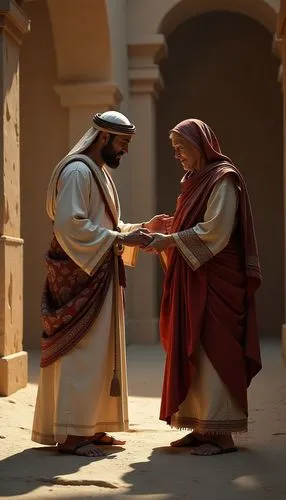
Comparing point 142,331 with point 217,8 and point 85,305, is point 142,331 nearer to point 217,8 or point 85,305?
point 217,8

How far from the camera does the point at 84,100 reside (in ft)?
33.0

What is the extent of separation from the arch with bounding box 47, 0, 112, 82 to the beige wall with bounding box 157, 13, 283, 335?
3.41m

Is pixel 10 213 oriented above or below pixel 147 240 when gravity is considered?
above

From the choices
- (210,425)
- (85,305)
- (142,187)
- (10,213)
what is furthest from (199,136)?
(142,187)

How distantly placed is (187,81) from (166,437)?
8316 mm

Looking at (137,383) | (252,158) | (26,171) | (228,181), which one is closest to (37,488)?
(228,181)

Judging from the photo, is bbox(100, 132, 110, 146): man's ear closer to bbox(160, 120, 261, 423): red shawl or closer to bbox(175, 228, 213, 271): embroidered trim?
bbox(160, 120, 261, 423): red shawl

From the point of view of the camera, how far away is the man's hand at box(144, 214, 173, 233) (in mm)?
5590

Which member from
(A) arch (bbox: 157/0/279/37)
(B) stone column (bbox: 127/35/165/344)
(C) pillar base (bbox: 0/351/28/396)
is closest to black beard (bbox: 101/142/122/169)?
A: (C) pillar base (bbox: 0/351/28/396)

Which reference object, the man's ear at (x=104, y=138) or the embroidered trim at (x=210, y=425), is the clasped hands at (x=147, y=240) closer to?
the man's ear at (x=104, y=138)

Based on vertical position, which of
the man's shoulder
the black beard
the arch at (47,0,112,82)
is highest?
the arch at (47,0,112,82)

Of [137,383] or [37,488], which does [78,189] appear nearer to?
[37,488]

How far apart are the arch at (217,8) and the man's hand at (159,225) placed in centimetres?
620

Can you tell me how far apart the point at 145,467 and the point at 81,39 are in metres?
6.13
